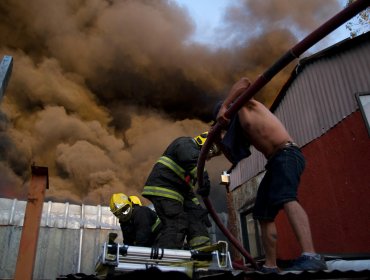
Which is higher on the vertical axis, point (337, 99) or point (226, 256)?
point (337, 99)

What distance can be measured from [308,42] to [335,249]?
5.21 m

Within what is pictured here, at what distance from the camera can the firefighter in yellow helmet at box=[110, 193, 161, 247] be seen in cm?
504

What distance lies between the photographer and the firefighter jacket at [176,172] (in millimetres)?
4566

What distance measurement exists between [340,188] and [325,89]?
2.15 metres

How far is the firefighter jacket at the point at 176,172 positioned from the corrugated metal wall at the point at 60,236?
5.74 metres

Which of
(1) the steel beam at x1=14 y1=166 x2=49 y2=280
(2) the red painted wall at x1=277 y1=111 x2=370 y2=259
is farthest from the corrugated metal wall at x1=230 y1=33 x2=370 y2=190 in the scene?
(1) the steel beam at x1=14 y1=166 x2=49 y2=280

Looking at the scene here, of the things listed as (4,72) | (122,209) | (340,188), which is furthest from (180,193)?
(340,188)

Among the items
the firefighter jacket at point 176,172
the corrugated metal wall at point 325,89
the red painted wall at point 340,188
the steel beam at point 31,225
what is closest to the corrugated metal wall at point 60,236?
the red painted wall at point 340,188

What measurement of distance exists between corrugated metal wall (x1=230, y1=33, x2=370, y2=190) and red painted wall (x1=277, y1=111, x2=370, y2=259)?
34cm

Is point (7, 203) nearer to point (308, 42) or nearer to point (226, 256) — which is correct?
point (226, 256)

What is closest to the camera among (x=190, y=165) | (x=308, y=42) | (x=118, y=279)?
(x=118, y=279)

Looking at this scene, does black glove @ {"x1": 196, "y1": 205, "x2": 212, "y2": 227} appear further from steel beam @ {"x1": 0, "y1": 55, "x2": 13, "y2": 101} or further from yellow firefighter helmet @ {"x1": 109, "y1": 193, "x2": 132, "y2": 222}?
steel beam @ {"x1": 0, "y1": 55, "x2": 13, "y2": 101}

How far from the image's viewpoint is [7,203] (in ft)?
30.8

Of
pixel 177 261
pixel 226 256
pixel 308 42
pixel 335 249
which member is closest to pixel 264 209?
pixel 226 256
